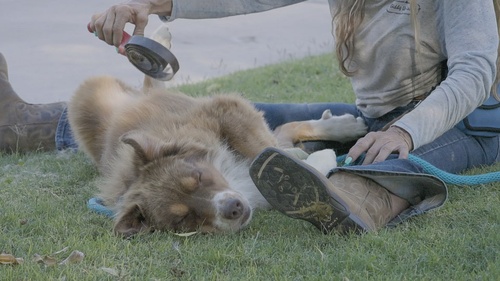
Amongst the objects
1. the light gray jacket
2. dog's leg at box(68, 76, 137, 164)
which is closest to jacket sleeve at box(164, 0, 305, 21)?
the light gray jacket

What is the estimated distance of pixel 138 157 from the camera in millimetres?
4609

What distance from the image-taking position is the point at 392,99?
507 centimetres

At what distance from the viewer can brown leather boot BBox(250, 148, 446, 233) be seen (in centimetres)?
386

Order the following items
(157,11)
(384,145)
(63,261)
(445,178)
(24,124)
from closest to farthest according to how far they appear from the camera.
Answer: (63,261)
(384,145)
(445,178)
(157,11)
(24,124)

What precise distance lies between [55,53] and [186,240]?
684 centimetres

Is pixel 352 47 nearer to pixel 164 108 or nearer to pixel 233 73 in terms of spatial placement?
pixel 164 108

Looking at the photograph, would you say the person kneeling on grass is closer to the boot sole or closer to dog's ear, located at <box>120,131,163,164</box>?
the boot sole

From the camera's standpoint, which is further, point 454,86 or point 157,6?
point 157,6

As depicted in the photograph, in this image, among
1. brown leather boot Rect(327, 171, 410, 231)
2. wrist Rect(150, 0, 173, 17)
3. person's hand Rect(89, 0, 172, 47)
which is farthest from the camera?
wrist Rect(150, 0, 173, 17)

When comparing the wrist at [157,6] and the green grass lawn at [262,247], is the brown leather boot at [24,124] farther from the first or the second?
the wrist at [157,6]

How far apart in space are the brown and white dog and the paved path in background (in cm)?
314

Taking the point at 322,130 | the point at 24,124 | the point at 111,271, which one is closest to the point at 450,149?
the point at 322,130

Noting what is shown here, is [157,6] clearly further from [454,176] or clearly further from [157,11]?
[454,176]

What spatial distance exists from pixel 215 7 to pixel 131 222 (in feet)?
5.38
